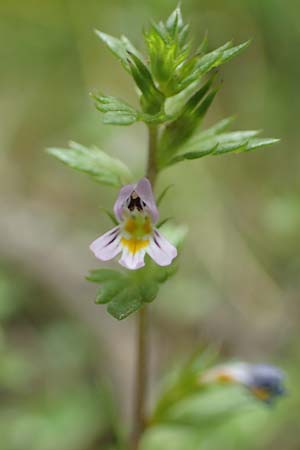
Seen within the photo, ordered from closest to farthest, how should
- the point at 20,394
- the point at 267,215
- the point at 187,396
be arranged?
the point at 187,396, the point at 20,394, the point at 267,215

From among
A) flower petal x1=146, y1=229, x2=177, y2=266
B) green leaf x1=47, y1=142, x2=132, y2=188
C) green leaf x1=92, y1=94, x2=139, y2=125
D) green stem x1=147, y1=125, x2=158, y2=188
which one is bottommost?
flower petal x1=146, y1=229, x2=177, y2=266

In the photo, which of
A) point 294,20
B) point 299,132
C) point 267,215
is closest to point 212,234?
point 267,215

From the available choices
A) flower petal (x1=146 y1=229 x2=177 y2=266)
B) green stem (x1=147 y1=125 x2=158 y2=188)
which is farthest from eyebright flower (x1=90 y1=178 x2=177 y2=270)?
green stem (x1=147 y1=125 x2=158 y2=188)

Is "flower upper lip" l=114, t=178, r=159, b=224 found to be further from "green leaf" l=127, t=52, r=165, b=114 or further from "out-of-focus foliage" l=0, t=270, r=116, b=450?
"out-of-focus foliage" l=0, t=270, r=116, b=450

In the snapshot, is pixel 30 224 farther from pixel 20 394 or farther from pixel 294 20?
pixel 294 20

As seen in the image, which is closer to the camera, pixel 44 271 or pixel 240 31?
pixel 44 271

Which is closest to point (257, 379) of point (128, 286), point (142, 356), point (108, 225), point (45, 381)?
point (142, 356)

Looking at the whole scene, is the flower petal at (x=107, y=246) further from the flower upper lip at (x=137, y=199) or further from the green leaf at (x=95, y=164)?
the green leaf at (x=95, y=164)
